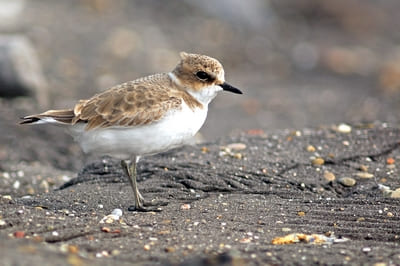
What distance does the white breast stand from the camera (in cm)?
600

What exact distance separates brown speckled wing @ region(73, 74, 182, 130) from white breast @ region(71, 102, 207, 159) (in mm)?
52

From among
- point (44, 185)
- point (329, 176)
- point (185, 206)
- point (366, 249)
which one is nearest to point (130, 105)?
point (185, 206)

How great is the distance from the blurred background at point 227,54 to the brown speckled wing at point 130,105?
3.68 m

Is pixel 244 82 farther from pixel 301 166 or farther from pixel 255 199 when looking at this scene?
pixel 255 199

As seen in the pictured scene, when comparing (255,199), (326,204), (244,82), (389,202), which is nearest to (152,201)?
(255,199)

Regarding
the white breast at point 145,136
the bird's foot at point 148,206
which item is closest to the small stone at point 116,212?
the bird's foot at point 148,206

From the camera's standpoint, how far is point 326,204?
255 inches

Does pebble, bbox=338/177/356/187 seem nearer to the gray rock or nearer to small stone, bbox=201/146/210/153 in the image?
small stone, bbox=201/146/210/153

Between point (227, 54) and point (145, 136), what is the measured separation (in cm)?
1143

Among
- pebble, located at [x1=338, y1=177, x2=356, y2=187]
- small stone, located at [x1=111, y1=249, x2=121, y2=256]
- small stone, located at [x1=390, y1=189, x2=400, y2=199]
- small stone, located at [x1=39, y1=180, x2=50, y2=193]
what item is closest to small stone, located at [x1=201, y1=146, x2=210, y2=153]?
pebble, located at [x1=338, y1=177, x2=356, y2=187]

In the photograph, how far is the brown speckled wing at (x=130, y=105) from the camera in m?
6.04

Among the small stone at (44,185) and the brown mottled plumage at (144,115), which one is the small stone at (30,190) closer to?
the small stone at (44,185)

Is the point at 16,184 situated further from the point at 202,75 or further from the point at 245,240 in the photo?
the point at 245,240

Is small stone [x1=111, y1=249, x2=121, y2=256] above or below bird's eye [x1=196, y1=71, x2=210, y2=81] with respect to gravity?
below
